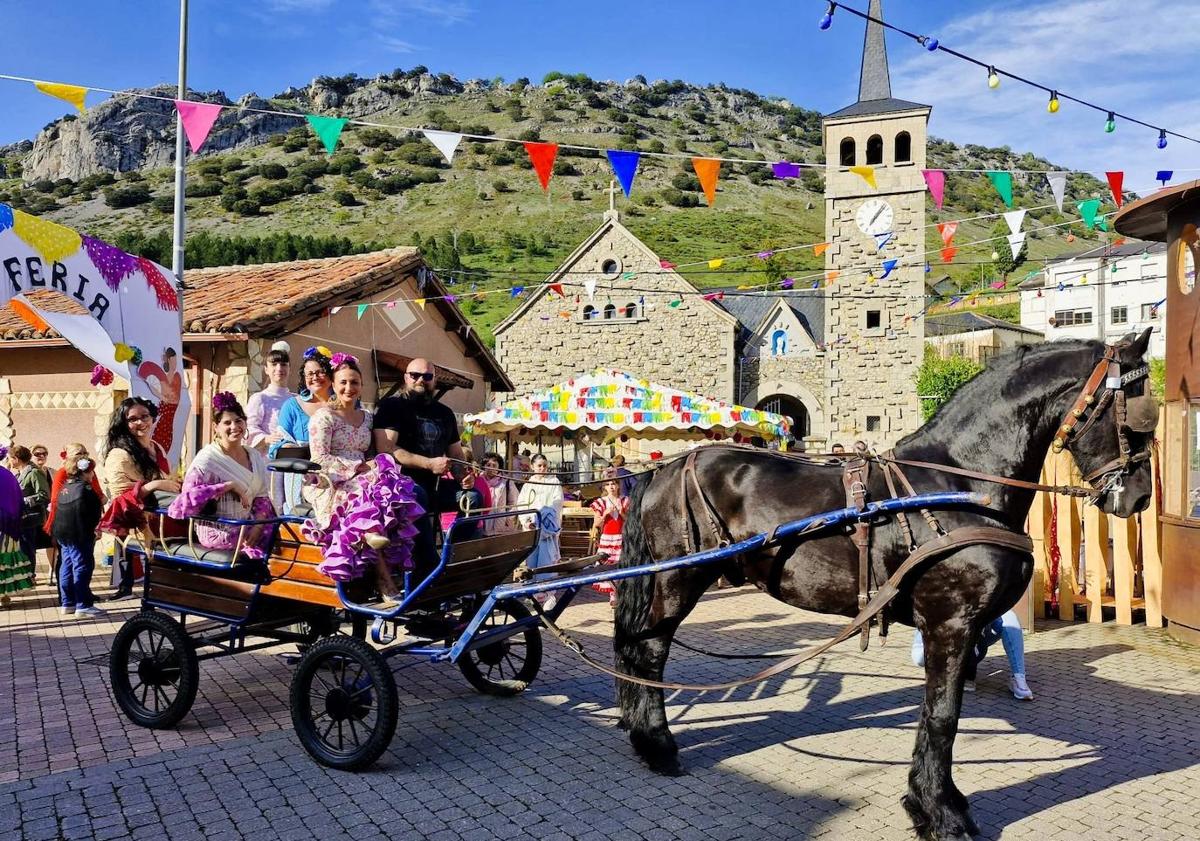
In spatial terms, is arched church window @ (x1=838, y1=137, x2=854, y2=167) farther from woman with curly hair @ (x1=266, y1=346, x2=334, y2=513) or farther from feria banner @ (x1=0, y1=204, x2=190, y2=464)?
woman with curly hair @ (x1=266, y1=346, x2=334, y2=513)

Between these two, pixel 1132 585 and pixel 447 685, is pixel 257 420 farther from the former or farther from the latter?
pixel 1132 585

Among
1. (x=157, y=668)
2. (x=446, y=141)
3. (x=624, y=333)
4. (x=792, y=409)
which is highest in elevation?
(x=624, y=333)

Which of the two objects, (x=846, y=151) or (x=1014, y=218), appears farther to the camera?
(x=846, y=151)

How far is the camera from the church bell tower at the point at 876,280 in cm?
3147

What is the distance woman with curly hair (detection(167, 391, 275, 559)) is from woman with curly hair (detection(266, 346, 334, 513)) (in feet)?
3.03

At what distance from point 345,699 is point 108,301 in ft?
21.1

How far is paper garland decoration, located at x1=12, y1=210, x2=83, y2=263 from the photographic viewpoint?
803 cm

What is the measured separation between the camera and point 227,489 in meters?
5.37

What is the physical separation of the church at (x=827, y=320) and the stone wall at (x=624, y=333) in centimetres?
4

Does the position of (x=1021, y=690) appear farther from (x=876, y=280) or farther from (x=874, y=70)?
(x=874, y=70)

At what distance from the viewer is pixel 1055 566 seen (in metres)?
8.81

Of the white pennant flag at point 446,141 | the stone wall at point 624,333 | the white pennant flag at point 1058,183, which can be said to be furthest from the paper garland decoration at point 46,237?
the stone wall at point 624,333

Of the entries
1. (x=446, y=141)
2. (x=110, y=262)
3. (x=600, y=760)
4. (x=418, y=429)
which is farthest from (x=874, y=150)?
(x=600, y=760)

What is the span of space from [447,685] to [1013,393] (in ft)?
14.5
